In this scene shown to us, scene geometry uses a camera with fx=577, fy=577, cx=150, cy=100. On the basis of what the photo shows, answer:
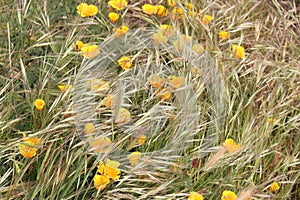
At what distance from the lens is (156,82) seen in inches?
87.7

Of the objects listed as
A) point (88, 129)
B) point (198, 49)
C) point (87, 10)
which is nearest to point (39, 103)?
point (88, 129)

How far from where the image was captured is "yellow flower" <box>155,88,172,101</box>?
2184mm

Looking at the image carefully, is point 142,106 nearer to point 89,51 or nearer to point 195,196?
point 89,51

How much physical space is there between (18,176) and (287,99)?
48.5 inches

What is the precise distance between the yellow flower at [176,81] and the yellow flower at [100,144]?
41 cm

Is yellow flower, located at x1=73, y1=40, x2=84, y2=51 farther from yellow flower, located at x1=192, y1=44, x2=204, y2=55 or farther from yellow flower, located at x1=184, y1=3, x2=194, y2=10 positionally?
yellow flower, located at x1=184, y1=3, x2=194, y2=10

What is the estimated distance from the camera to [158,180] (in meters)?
1.96

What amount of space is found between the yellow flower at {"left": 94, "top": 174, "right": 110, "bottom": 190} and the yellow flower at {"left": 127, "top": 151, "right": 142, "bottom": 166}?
154mm

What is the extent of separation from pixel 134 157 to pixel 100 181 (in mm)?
184

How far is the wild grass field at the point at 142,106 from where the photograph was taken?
1.97m

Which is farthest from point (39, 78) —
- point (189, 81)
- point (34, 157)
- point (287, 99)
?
point (287, 99)

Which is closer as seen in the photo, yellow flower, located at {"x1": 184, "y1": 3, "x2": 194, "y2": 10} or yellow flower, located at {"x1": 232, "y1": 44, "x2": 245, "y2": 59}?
yellow flower, located at {"x1": 232, "y1": 44, "x2": 245, "y2": 59}

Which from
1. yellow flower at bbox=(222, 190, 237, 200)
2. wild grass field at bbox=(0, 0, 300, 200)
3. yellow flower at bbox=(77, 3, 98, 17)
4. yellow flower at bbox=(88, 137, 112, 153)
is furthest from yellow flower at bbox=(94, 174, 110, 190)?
yellow flower at bbox=(77, 3, 98, 17)

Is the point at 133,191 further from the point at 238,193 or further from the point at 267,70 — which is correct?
the point at 267,70
